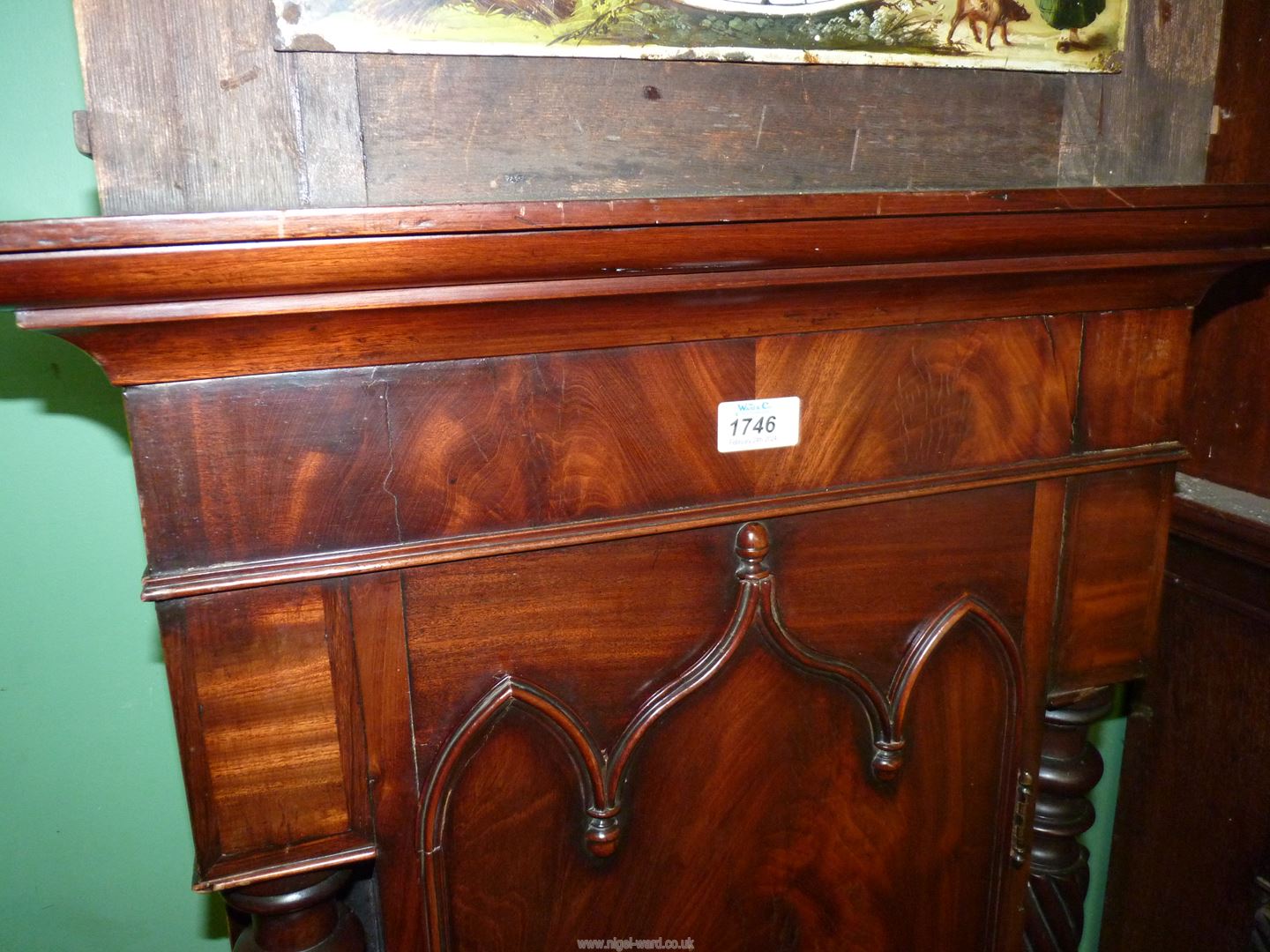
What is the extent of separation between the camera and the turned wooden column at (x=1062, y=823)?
1049 mm

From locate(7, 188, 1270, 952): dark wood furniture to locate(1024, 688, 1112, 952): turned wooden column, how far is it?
5 centimetres

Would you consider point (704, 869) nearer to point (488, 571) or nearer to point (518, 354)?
point (488, 571)

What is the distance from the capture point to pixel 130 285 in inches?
21.5

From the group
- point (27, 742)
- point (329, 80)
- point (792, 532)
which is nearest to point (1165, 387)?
point (792, 532)

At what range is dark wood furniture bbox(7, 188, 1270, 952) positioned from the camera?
2.06 ft

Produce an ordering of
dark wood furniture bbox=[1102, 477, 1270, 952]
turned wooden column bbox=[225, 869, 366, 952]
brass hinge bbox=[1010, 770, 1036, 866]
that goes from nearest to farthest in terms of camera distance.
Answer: turned wooden column bbox=[225, 869, 366, 952]
brass hinge bbox=[1010, 770, 1036, 866]
dark wood furniture bbox=[1102, 477, 1270, 952]

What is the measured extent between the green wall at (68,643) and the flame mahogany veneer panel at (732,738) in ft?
1.54

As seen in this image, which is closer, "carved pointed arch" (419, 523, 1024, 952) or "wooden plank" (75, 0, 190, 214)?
"wooden plank" (75, 0, 190, 214)

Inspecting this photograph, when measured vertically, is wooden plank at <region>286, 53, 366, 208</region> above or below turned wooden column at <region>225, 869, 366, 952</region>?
above

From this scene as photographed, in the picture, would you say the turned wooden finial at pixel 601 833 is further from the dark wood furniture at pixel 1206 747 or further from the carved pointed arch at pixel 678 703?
the dark wood furniture at pixel 1206 747

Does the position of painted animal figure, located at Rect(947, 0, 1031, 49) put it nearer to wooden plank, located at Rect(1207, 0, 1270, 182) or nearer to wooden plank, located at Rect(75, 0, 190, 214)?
wooden plank, located at Rect(1207, 0, 1270, 182)

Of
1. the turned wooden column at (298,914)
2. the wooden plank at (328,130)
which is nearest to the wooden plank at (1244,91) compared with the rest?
the wooden plank at (328,130)

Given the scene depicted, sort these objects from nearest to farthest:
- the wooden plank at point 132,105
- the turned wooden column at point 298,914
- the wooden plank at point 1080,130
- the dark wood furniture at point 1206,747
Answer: the wooden plank at point 132,105 < the turned wooden column at point 298,914 < the wooden plank at point 1080,130 < the dark wood furniture at point 1206,747

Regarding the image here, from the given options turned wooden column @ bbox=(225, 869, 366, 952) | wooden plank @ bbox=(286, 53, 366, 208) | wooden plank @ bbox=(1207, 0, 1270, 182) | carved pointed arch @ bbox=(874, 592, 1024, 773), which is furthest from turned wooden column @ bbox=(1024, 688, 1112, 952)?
wooden plank @ bbox=(286, 53, 366, 208)
